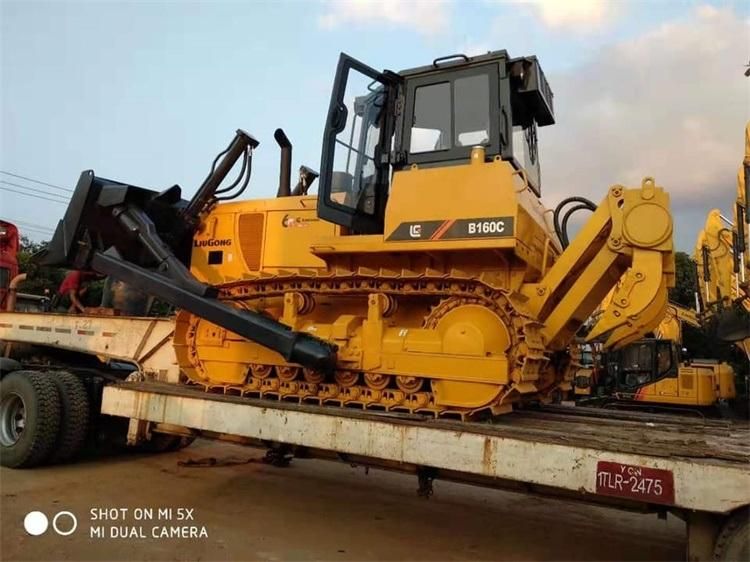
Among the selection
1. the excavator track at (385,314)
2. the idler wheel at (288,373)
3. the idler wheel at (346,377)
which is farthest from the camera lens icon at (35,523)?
the idler wheel at (346,377)

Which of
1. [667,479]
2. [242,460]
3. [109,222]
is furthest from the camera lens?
[242,460]

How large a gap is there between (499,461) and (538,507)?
10.1 feet

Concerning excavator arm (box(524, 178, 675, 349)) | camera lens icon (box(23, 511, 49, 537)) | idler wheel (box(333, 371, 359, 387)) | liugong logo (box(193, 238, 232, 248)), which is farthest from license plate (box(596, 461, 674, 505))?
liugong logo (box(193, 238, 232, 248))

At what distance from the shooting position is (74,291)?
8734 mm

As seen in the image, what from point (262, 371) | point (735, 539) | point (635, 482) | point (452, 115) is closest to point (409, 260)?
point (452, 115)

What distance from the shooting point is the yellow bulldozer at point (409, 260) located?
4730 mm

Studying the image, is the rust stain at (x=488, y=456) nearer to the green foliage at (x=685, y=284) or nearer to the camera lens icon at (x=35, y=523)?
the camera lens icon at (x=35, y=523)

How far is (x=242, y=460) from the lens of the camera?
805 cm

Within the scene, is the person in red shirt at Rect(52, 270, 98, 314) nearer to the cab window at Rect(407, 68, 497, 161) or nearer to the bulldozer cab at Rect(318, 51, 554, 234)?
the bulldozer cab at Rect(318, 51, 554, 234)

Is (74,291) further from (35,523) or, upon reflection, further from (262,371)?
(262,371)

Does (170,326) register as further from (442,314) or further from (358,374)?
(442,314)

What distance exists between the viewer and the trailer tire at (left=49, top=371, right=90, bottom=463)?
689cm

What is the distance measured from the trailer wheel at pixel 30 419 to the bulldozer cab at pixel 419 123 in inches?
154

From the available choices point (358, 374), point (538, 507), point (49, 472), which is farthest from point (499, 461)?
point (49, 472)
